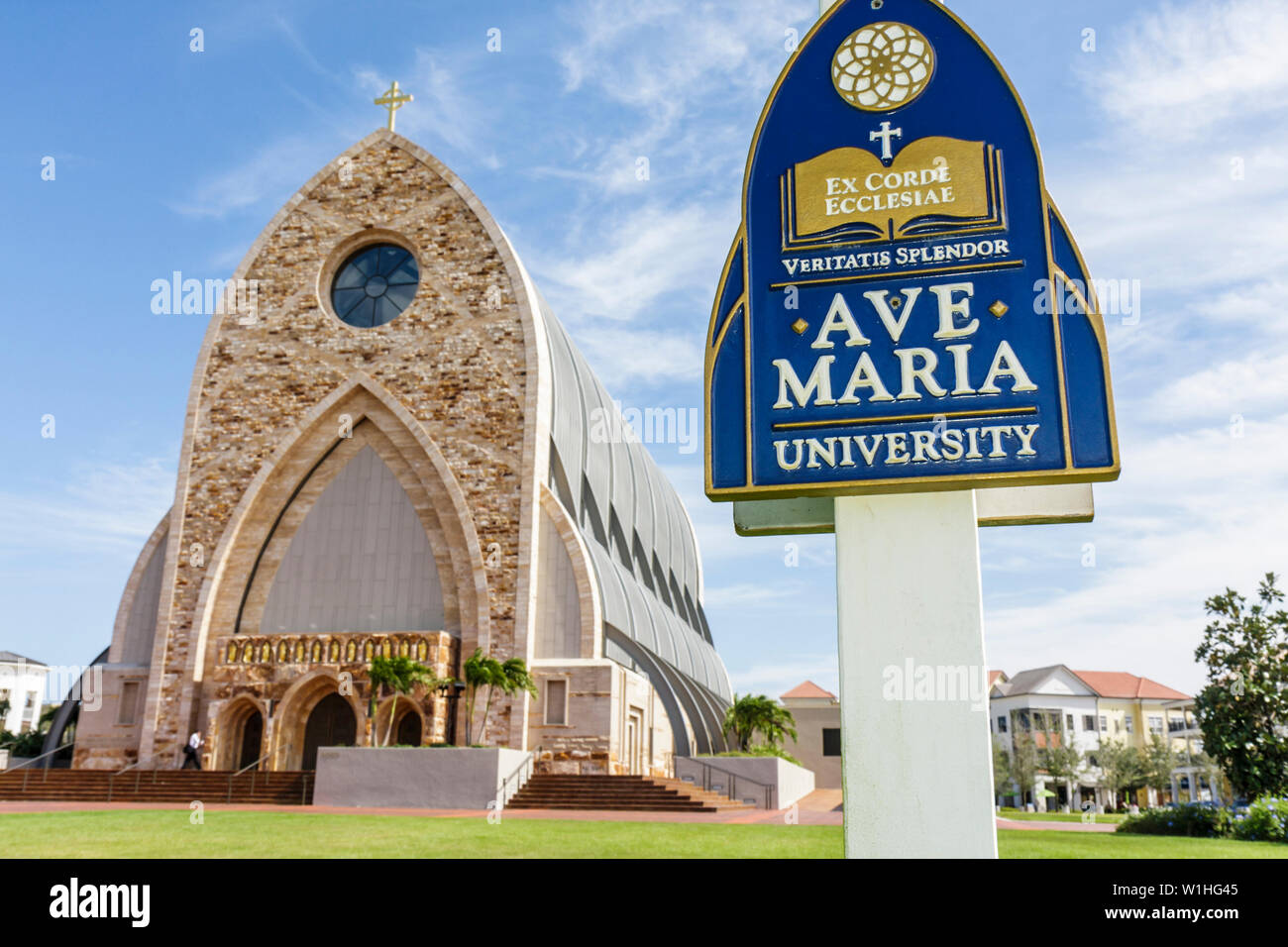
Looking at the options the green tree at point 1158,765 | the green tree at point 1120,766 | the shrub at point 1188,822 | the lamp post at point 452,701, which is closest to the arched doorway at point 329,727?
the lamp post at point 452,701

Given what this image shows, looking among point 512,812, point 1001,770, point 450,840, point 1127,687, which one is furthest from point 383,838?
point 1127,687

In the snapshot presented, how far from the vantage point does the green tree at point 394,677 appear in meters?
26.6

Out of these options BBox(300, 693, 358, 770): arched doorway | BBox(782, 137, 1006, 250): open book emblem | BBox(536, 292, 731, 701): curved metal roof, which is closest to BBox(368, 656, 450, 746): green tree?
BBox(300, 693, 358, 770): arched doorway

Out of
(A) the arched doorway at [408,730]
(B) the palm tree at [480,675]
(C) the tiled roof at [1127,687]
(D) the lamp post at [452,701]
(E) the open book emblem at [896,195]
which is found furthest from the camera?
(C) the tiled roof at [1127,687]

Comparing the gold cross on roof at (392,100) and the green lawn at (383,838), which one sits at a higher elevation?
the gold cross on roof at (392,100)

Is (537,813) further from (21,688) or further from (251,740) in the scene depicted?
(21,688)

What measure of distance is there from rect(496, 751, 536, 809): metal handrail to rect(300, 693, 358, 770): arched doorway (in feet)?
19.4

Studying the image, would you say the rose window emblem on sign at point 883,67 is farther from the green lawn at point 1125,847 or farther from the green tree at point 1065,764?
the green tree at point 1065,764

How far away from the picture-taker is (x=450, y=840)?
44.8 ft

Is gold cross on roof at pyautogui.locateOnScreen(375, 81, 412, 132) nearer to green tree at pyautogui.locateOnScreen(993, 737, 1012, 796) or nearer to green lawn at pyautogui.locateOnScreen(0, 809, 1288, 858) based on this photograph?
green lawn at pyautogui.locateOnScreen(0, 809, 1288, 858)

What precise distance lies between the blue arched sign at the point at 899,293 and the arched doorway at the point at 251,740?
26.8 meters
